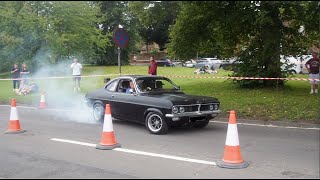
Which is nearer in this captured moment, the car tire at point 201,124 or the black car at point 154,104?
the black car at point 154,104

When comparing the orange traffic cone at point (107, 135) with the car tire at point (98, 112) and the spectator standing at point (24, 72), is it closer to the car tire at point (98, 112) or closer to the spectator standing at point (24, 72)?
the car tire at point (98, 112)

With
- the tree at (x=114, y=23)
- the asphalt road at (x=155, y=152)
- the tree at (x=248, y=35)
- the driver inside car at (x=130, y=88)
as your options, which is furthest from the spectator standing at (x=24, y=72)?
the driver inside car at (x=130, y=88)

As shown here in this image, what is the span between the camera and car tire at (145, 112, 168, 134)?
9.74 m

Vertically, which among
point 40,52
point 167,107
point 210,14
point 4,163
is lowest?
point 4,163

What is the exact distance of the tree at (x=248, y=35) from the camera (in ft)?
53.5

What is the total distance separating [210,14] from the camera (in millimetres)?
17000

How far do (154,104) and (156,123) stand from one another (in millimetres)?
477

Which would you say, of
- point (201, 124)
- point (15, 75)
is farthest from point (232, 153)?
point (15, 75)

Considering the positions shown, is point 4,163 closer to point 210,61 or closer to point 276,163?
point 276,163

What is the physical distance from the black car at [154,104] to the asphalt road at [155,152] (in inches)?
12.6

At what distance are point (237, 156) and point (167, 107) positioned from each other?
2.99 meters

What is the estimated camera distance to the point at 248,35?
61.7 ft

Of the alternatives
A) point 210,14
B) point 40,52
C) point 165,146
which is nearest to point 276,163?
point 165,146

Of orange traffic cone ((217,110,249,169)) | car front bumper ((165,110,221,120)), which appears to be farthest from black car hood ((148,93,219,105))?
orange traffic cone ((217,110,249,169))
